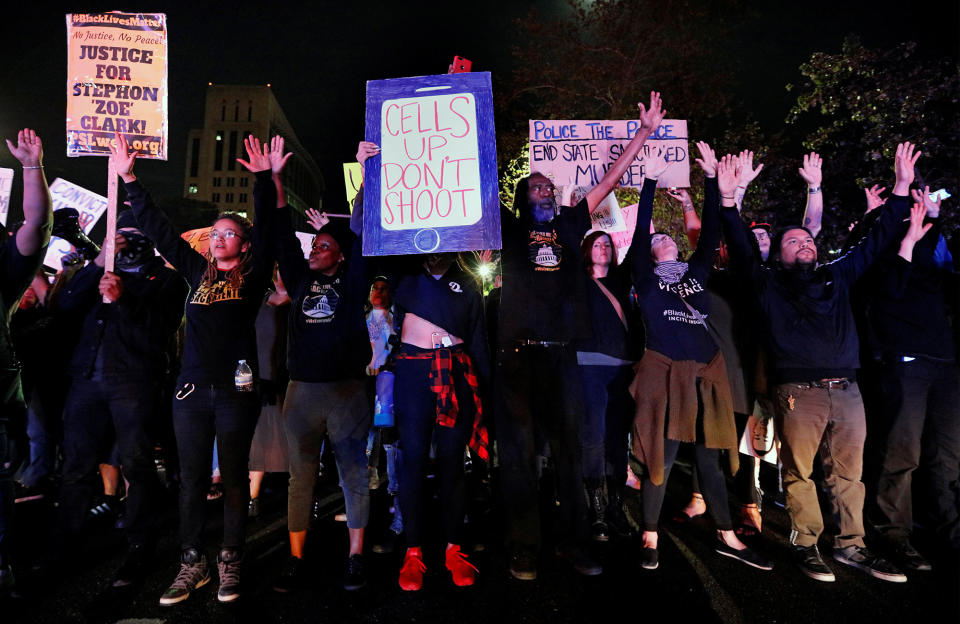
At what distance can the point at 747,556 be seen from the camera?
3779 mm

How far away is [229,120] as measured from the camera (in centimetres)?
10938

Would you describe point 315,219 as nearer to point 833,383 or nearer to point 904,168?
point 833,383

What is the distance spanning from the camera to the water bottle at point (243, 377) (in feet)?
11.4

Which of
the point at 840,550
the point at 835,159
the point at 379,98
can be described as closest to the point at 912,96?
the point at 835,159

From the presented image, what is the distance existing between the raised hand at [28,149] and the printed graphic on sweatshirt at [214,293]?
120 cm

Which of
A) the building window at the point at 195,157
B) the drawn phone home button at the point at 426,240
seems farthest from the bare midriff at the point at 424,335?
the building window at the point at 195,157

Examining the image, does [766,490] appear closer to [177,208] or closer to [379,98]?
[379,98]

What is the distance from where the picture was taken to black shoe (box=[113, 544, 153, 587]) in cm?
346

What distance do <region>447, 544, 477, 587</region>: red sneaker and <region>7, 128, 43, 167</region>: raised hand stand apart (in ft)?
11.7

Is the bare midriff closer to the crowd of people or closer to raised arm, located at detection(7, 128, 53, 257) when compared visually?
the crowd of people

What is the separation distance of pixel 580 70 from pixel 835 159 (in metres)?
6.69

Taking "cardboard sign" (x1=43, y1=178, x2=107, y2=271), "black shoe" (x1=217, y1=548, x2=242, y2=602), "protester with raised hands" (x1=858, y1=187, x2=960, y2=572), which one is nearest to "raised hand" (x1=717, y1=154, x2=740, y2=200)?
"protester with raised hands" (x1=858, y1=187, x2=960, y2=572)

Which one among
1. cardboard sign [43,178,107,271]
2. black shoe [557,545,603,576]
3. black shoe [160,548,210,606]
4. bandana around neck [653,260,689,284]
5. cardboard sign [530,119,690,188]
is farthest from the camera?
cardboard sign [43,178,107,271]

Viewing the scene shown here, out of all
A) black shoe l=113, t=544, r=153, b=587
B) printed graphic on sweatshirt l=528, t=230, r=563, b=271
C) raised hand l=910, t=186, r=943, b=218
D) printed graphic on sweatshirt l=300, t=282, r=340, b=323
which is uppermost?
raised hand l=910, t=186, r=943, b=218
